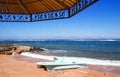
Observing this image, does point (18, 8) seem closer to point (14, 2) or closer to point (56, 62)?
point (14, 2)

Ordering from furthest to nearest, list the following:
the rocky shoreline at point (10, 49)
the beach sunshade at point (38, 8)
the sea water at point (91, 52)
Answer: the rocky shoreline at point (10, 49) < the sea water at point (91, 52) < the beach sunshade at point (38, 8)

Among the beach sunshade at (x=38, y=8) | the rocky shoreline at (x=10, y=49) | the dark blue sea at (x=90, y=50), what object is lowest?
the dark blue sea at (x=90, y=50)

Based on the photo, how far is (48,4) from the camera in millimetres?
7301

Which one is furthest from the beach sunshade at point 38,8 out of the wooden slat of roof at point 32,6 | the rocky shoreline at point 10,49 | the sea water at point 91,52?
the rocky shoreline at point 10,49

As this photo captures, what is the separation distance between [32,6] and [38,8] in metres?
0.27

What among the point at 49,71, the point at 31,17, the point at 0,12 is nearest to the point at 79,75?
the point at 49,71

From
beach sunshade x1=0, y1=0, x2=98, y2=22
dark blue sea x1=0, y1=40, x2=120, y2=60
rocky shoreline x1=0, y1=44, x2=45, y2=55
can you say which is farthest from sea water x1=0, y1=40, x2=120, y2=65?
beach sunshade x1=0, y1=0, x2=98, y2=22

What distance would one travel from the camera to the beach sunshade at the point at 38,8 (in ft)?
22.2

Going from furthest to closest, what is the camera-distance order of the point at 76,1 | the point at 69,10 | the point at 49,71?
the point at 49,71 < the point at 69,10 < the point at 76,1

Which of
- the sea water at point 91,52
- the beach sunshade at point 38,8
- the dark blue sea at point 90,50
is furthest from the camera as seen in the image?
the dark blue sea at point 90,50

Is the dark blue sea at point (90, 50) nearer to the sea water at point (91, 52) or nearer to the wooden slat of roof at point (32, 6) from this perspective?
the sea water at point (91, 52)

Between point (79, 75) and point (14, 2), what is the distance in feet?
22.8

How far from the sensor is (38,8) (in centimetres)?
788

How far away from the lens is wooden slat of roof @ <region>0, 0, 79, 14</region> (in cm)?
699
